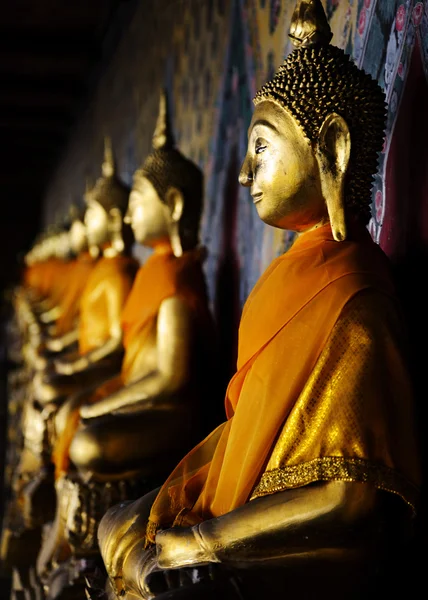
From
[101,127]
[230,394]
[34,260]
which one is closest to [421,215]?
[230,394]

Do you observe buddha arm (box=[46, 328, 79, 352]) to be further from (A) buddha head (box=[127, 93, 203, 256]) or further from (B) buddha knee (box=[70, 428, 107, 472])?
(B) buddha knee (box=[70, 428, 107, 472])

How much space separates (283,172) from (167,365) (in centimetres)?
112

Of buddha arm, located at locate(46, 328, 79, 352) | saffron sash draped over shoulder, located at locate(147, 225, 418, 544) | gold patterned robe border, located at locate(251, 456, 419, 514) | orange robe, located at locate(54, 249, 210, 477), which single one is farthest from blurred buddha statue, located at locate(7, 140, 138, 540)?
gold patterned robe border, located at locate(251, 456, 419, 514)

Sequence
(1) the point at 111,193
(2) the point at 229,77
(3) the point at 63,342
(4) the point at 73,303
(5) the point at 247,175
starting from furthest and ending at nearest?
(4) the point at 73,303 → (3) the point at 63,342 → (1) the point at 111,193 → (2) the point at 229,77 → (5) the point at 247,175

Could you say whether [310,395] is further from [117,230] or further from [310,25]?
[117,230]

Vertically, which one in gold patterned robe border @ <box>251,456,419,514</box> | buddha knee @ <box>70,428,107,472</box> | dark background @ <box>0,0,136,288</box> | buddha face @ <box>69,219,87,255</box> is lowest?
buddha knee @ <box>70,428,107,472</box>

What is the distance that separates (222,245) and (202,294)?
95 cm

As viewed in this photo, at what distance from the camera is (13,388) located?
619 centimetres

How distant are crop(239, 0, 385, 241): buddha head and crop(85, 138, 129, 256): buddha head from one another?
2269 mm

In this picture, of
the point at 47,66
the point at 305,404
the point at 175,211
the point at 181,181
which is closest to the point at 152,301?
the point at 175,211

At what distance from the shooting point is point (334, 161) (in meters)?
1.82

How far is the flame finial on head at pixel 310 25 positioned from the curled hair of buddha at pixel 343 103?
4 centimetres

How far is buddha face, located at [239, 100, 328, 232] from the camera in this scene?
1837 millimetres

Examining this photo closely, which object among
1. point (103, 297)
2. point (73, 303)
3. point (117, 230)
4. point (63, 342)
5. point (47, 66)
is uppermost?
point (47, 66)
